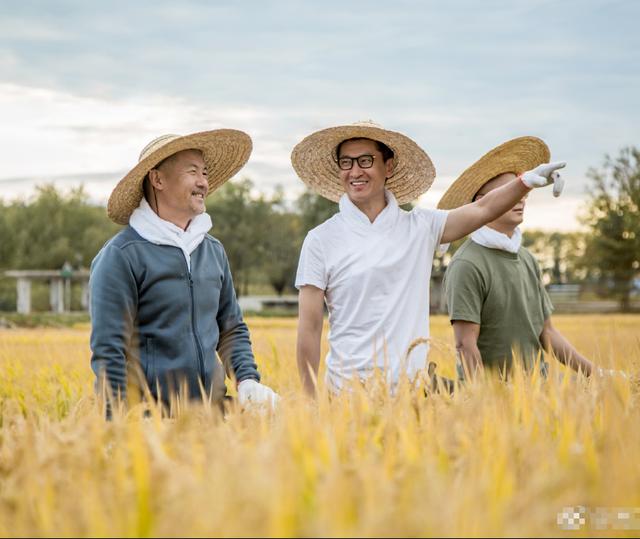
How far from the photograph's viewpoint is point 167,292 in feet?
12.1

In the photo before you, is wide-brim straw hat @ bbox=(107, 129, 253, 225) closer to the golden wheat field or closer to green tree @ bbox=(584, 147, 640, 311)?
the golden wheat field

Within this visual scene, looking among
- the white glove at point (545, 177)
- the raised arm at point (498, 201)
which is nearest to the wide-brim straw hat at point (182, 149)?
the raised arm at point (498, 201)

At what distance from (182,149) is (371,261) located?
3.32 ft

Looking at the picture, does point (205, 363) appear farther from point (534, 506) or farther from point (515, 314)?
point (534, 506)

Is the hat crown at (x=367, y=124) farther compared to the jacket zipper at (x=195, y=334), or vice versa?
the hat crown at (x=367, y=124)

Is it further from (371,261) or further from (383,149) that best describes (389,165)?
(371,261)

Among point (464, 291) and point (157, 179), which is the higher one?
point (157, 179)

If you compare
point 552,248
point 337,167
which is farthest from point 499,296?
point 552,248

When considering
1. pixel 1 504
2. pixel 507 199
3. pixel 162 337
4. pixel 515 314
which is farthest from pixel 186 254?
pixel 1 504

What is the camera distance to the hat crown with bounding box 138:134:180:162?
12.5 feet
